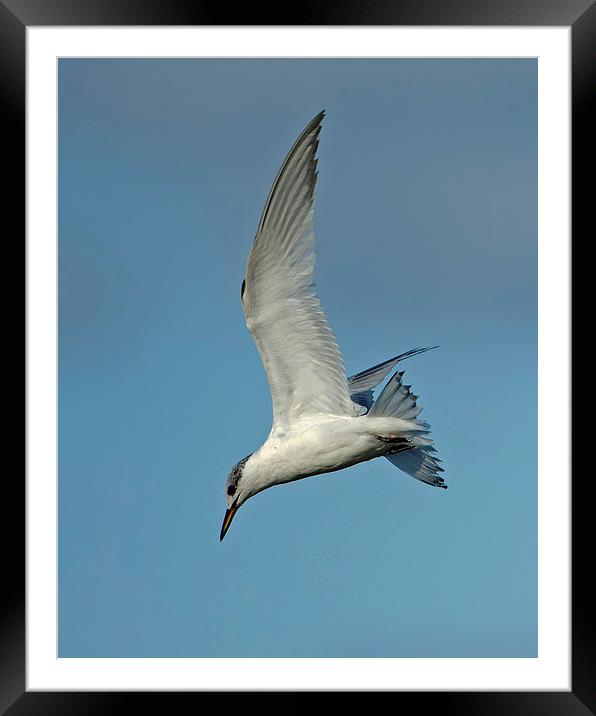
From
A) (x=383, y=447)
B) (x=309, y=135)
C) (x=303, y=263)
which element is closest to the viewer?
(x=309, y=135)

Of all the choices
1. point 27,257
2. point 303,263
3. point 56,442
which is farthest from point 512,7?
point 56,442

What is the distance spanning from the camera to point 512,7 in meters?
2.93

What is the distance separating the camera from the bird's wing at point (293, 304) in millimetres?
2818

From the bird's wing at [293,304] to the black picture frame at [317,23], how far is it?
0.52 m

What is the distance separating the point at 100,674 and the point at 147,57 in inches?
83.2

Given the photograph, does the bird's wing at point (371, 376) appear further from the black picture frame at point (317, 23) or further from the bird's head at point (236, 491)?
the black picture frame at point (317, 23)

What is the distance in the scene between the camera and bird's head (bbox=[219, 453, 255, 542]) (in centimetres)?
345

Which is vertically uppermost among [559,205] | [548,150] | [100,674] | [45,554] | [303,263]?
[548,150]

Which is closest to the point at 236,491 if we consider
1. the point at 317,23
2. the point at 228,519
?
the point at 228,519

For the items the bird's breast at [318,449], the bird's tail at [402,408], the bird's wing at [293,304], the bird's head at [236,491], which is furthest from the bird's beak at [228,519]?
the bird's tail at [402,408]

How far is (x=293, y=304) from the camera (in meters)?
3.07

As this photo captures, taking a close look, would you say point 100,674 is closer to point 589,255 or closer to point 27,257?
point 27,257

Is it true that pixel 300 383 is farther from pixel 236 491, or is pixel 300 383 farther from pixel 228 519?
pixel 228 519

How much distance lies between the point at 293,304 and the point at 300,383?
350mm
